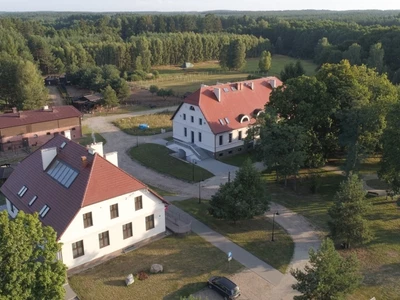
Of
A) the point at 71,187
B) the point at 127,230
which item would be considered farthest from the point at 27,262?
the point at 127,230

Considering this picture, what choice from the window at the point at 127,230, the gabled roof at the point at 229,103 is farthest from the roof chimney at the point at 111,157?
the gabled roof at the point at 229,103

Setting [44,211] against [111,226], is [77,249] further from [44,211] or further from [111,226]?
[44,211]

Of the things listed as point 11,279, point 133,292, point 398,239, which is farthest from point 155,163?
point 11,279

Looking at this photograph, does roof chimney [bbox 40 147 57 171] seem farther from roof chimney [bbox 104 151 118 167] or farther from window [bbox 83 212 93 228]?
window [bbox 83 212 93 228]

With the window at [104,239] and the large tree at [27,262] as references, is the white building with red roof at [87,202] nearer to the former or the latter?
the window at [104,239]

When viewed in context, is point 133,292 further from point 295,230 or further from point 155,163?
point 155,163

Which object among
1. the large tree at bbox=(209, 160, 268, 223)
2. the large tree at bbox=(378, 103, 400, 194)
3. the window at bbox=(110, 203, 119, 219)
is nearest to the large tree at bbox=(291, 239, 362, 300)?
the large tree at bbox=(209, 160, 268, 223)
